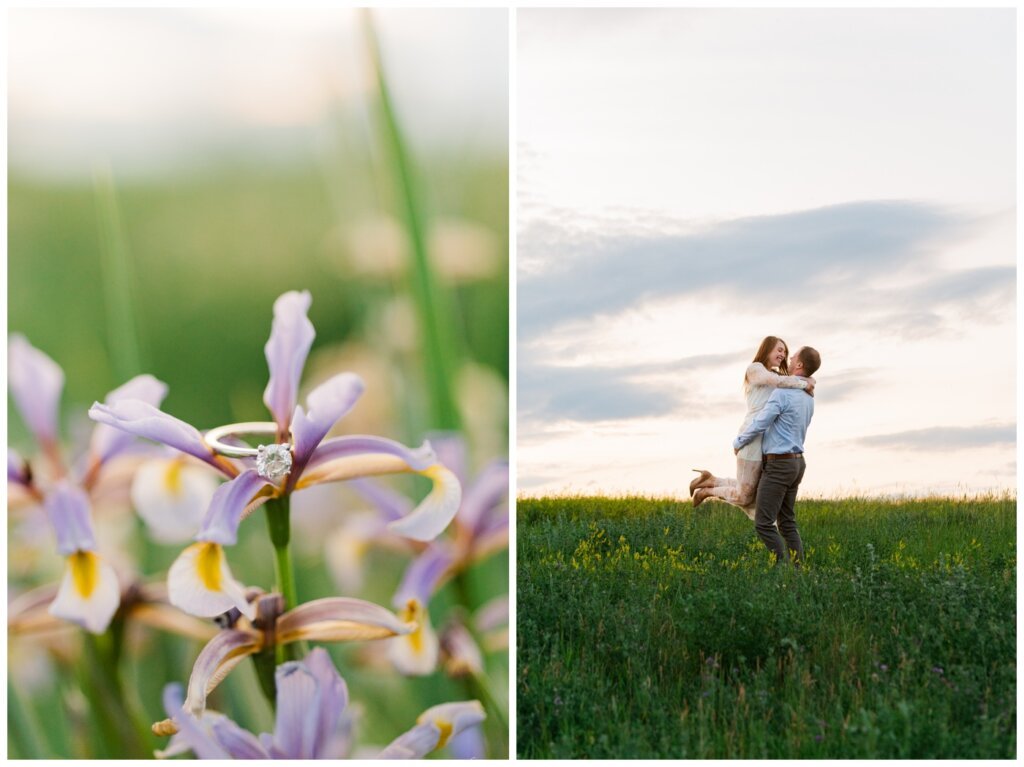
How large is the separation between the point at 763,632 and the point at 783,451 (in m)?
0.64

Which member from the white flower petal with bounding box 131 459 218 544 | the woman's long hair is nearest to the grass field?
the woman's long hair

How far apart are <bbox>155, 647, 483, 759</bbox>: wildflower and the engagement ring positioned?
0.57 meters

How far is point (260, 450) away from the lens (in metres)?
3.20

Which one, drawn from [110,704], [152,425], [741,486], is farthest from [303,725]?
[741,486]

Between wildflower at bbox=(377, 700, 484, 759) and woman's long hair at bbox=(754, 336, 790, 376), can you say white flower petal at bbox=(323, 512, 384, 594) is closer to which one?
wildflower at bbox=(377, 700, 484, 759)

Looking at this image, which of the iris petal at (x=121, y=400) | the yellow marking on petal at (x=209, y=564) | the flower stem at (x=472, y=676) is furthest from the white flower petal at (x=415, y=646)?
the iris petal at (x=121, y=400)

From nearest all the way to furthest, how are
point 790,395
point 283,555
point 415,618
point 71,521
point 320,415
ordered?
point 283,555 < point 320,415 < point 71,521 < point 415,618 < point 790,395

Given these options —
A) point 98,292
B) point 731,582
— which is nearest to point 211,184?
point 98,292

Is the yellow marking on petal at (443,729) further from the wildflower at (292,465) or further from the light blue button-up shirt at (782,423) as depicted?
the light blue button-up shirt at (782,423)

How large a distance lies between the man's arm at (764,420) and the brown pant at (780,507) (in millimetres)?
121

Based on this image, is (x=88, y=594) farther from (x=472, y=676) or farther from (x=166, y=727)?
(x=472, y=676)

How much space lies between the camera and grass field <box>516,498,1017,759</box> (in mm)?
3416

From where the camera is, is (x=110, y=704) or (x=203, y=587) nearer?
(x=203, y=587)

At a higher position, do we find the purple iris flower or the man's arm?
the man's arm
